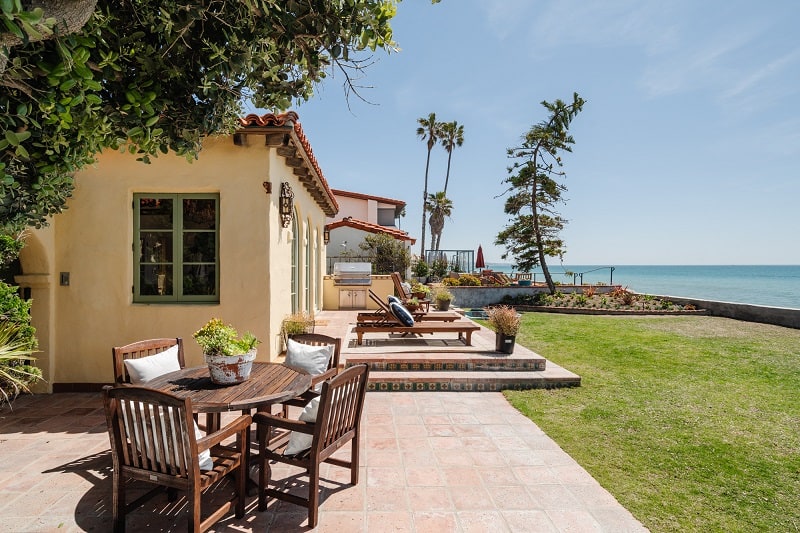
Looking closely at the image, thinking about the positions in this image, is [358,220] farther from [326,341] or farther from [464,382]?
[326,341]

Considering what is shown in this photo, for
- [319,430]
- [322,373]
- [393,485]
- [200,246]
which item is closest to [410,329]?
[322,373]

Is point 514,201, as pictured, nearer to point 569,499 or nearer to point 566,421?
point 566,421

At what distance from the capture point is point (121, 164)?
5703mm

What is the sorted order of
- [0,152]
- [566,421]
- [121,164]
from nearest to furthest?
[0,152] < [566,421] < [121,164]

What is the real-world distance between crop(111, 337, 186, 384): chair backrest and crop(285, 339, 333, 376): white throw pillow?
1152 mm

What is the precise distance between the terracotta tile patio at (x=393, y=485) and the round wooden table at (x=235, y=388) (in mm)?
838

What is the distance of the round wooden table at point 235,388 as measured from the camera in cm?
286

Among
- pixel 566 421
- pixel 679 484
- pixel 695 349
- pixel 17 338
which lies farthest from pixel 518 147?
pixel 17 338

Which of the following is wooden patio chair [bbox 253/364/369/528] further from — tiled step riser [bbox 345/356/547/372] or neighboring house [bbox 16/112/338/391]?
tiled step riser [bbox 345/356/547/372]

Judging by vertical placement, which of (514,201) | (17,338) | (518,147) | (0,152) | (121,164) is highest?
(518,147)

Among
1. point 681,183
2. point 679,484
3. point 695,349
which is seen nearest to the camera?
point 679,484

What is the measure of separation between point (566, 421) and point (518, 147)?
15.7 metres

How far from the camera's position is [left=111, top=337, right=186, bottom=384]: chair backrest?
3621 mm

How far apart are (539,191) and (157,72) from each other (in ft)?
60.0
